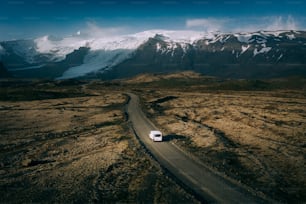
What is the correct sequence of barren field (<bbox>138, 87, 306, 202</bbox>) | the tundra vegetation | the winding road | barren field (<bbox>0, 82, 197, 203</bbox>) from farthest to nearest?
barren field (<bbox>138, 87, 306, 202</bbox>) < the tundra vegetation < barren field (<bbox>0, 82, 197, 203</bbox>) < the winding road

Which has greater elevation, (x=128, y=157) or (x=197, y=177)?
(x=197, y=177)

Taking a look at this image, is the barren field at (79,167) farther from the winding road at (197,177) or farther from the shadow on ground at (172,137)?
the shadow on ground at (172,137)

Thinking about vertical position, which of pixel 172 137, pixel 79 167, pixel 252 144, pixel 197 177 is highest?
pixel 197 177

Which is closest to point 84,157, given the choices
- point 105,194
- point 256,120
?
point 105,194

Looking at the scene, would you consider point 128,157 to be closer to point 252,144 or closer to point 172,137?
point 172,137

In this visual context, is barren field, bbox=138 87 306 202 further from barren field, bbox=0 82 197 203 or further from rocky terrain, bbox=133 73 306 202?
barren field, bbox=0 82 197 203

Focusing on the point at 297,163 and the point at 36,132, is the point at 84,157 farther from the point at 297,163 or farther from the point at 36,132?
the point at 297,163

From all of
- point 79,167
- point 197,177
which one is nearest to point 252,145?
point 197,177

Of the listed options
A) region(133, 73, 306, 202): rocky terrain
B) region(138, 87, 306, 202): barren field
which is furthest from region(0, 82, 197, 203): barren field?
region(138, 87, 306, 202): barren field
